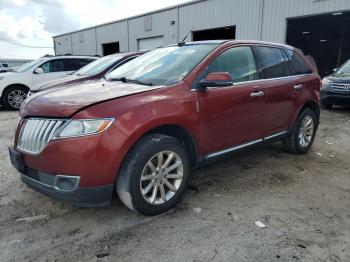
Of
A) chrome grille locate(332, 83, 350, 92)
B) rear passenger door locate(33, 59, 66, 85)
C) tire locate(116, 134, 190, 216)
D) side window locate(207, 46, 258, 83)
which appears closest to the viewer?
tire locate(116, 134, 190, 216)

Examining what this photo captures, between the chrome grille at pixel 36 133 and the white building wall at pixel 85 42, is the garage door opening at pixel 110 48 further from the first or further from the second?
the chrome grille at pixel 36 133

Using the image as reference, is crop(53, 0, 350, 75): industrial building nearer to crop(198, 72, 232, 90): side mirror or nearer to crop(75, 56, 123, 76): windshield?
crop(75, 56, 123, 76): windshield

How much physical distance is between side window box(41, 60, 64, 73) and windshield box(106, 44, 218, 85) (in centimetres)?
651

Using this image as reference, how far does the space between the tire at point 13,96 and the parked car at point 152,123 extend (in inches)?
276

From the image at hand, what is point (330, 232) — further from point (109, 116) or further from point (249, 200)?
point (109, 116)

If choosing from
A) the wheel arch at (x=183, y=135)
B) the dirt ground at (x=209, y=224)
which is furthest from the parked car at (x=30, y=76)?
the wheel arch at (x=183, y=135)

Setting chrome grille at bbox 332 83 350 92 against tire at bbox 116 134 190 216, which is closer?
tire at bbox 116 134 190 216

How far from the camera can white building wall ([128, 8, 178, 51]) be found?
65.3 ft

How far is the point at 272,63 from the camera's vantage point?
4430 millimetres

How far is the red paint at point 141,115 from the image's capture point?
266cm

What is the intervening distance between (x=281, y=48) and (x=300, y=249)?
3.06 m

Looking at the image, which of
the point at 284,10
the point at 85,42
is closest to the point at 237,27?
the point at 284,10

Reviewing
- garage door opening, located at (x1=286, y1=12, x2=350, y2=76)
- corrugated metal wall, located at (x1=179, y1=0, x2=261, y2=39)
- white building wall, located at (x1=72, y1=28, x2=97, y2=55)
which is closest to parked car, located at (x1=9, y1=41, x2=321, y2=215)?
corrugated metal wall, located at (x1=179, y1=0, x2=261, y2=39)

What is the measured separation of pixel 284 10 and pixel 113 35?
16.0m
